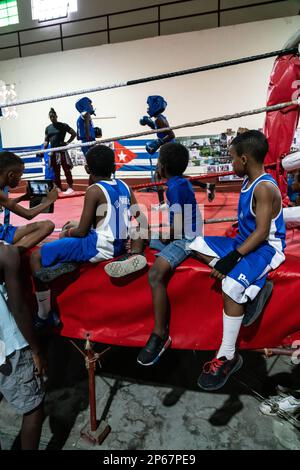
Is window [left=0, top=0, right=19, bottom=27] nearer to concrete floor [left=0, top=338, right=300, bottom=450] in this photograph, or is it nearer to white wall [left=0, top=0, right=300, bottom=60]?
white wall [left=0, top=0, right=300, bottom=60]

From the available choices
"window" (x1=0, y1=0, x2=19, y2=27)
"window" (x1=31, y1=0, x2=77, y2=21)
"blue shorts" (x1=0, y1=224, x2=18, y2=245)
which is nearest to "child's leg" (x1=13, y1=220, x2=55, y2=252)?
"blue shorts" (x1=0, y1=224, x2=18, y2=245)

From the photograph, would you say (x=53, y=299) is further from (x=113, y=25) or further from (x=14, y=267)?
(x=113, y=25)

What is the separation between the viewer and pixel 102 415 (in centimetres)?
204

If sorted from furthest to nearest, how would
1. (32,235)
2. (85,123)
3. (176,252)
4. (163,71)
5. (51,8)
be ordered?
(51,8) → (163,71) → (85,123) → (32,235) → (176,252)

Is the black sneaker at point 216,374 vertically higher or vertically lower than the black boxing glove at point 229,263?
lower

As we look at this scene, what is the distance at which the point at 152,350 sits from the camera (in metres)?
1.60

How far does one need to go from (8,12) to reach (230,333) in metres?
10.3

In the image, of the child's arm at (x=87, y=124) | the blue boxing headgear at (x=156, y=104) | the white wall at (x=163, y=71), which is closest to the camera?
the blue boxing headgear at (x=156, y=104)

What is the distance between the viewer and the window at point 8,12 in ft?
27.9

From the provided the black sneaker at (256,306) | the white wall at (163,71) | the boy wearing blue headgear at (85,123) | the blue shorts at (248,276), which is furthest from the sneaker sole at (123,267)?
the white wall at (163,71)

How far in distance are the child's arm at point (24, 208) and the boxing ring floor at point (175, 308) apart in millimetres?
424

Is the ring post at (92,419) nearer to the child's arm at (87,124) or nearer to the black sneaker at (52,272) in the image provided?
the black sneaker at (52,272)

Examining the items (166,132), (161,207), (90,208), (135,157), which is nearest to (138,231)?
(90,208)

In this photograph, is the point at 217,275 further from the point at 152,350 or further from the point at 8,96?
the point at 8,96
